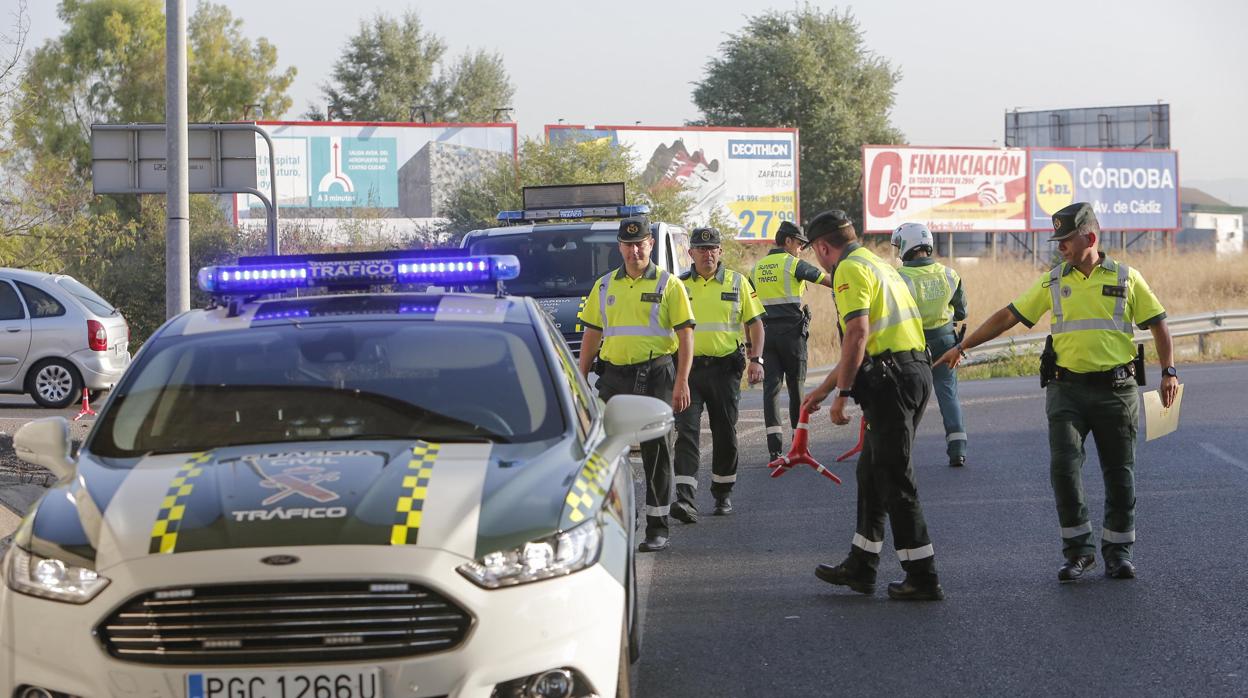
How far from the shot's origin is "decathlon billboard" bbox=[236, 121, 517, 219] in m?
47.6

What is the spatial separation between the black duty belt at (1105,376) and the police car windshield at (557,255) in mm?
7120

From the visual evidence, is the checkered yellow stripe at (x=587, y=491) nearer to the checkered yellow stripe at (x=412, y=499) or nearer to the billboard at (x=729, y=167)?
the checkered yellow stripe at (x=412, y=499)

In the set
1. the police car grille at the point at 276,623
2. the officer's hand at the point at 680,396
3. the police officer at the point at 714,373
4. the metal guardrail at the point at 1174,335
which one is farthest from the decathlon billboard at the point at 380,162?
the police car grille at the point at 276,623

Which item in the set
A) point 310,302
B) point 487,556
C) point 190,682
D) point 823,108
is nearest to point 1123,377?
point 310,302

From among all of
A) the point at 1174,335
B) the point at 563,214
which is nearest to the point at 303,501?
the point at 563,214

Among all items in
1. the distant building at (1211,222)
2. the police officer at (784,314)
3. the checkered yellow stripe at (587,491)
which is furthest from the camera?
the distant building at (1211,222)

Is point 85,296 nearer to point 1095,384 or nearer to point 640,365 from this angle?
point 640,365

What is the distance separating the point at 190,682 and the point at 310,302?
232 cm

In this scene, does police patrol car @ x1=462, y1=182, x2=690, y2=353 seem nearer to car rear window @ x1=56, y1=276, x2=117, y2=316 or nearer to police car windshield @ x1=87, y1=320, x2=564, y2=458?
car rear window @ x1=56, y1=276, x2=117, y2=316

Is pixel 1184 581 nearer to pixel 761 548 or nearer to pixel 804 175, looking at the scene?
pixel 761 548

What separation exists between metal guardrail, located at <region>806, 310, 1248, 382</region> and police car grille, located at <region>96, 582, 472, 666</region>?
2052cm

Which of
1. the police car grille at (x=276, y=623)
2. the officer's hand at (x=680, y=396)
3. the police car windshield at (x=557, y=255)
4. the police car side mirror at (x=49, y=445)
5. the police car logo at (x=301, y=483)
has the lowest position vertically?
the police car grille at (x=276, y=623)

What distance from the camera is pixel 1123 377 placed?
307 inches

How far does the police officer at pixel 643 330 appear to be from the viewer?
354 inches
